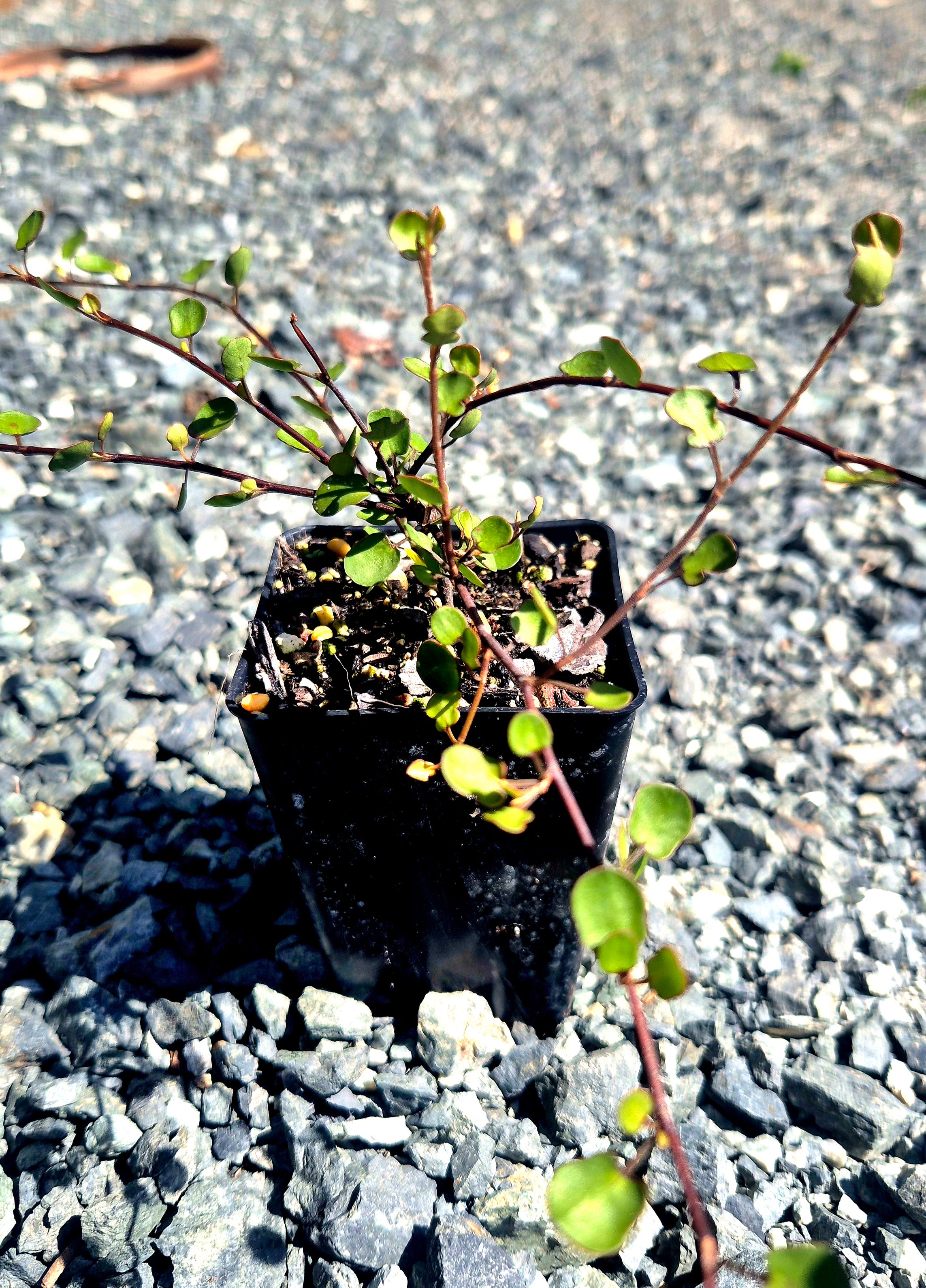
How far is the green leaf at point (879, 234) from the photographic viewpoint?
2.18 feet

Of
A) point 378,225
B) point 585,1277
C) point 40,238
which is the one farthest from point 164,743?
point 378,225

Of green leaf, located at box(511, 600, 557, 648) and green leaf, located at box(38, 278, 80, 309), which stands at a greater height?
green leaf, located at box(38, 278, 80, 309)

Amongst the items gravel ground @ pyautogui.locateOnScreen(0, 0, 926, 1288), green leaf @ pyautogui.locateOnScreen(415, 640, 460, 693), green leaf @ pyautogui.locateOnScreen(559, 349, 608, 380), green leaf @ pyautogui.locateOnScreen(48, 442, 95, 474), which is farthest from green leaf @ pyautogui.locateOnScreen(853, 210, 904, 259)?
gravel ground @ pyautogui.locateOnScreen(0, 0, 926, 1288)

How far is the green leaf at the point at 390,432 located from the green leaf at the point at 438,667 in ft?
0.69

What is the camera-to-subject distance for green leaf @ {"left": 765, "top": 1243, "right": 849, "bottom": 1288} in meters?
0.50

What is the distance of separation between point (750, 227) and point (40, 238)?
7.18 feet

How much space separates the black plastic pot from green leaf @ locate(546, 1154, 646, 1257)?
1.46 ft

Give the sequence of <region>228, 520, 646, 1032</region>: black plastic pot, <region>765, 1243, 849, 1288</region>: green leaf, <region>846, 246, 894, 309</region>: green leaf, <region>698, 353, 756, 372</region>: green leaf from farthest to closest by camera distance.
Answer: <region>228, 520, 646, 1032</region>: black plastic pot → <region>698, 353, 756, 372</region>: green leaf → <region>846, 246, 894, 309</region>: green leaf → <region>765, 1243, 849, 1288</region>: green leaf

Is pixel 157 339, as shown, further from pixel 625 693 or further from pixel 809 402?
pixel 809 402

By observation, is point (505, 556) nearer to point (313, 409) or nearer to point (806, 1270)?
point (313, 409)

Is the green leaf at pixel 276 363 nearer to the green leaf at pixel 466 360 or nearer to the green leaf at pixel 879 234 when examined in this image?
the green leaf at pixel 466 360

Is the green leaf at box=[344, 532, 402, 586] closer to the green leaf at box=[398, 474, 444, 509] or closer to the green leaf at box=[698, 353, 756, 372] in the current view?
the green leaf at box=[398, 474, 444, 509]

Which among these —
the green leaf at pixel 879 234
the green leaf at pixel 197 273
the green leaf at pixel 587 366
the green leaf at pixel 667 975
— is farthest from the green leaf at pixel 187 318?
the green leaf at pixel 667 975

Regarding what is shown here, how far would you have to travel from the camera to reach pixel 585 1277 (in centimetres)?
99
